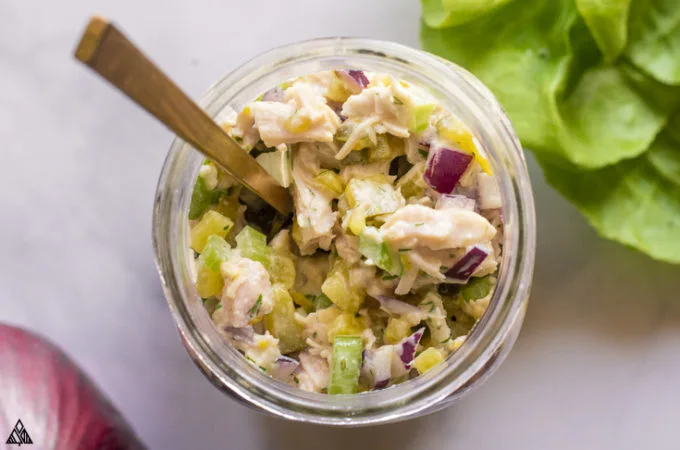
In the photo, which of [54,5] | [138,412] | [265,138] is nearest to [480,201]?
[265,138]

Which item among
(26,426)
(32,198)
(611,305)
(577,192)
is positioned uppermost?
(32,198)

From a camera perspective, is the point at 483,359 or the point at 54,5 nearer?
the point at 483,359

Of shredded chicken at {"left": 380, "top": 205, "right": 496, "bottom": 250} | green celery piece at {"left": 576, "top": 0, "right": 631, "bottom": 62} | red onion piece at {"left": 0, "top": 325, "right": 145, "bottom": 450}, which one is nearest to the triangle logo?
red onion piece at {"left": 0, "top": 325, "right": 145, "bottom": 450}

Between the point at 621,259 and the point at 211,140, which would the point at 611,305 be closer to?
the point at 621,259

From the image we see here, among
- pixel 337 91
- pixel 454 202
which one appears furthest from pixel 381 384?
pixel 337 91

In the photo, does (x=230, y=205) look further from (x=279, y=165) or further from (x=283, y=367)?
(x=283, y=367)

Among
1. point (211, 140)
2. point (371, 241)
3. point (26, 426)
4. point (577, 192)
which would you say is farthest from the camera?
point (577, 192)
